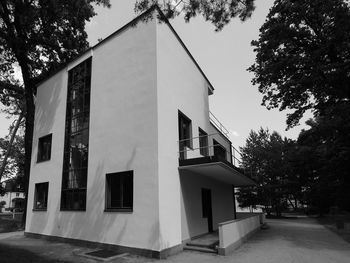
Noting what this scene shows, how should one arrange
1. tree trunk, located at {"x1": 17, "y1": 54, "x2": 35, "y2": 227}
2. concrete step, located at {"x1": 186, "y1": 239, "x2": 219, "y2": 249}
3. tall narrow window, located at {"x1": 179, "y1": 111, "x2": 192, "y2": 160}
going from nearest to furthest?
concrete step, located at {"x1": 186, "y1": 239, "x2": 219, "y2": 249}, tall narrow window, located at {"x1": 179, "y1": 111, "x2": 192, "y2": 160}, tree trunk, located at {"x1": 17, "y1": 54, "x2": 35, "y2": 227}

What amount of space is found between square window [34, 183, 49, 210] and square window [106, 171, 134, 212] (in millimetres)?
5254

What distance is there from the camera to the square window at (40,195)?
544 inches

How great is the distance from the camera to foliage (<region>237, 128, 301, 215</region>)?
3174 centimetres

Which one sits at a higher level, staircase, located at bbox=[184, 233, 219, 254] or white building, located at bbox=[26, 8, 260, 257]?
white building, located at bbox=[26, 8, 260, 257]

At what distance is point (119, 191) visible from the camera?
10297 mm

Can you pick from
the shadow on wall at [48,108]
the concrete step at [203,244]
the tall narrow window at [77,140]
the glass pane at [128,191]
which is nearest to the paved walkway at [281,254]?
the concrete step at [203,244]

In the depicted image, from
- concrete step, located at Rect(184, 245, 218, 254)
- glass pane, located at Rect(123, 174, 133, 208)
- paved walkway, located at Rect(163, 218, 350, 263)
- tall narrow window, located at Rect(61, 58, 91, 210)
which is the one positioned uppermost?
tall narrow window, located at Rect(61, 58, 91, 210)

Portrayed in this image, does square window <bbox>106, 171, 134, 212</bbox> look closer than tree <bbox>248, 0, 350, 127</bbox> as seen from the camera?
Yes

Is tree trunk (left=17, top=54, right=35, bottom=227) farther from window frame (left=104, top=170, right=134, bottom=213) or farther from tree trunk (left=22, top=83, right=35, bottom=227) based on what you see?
window frame (left=104, top=170, right=134, bottom=213)

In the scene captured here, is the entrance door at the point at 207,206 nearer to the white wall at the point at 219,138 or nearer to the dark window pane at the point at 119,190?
the white wall at the point at 219,138

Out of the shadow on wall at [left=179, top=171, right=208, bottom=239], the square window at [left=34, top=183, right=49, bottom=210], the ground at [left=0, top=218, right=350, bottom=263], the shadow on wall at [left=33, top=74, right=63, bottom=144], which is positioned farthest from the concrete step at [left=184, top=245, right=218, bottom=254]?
the shadow on wall at [left=33, top=74, right=63, bottom=144]

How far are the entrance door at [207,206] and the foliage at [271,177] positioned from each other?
19.2m

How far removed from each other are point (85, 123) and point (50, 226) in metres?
5.29

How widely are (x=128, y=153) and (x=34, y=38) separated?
42.2ft
